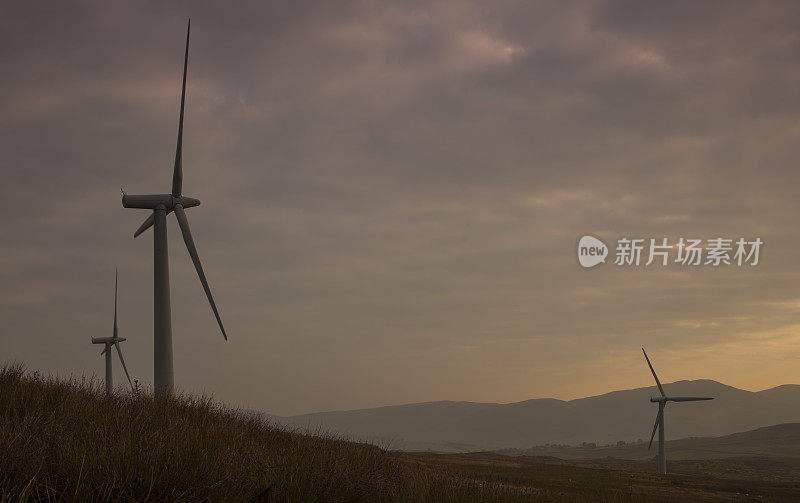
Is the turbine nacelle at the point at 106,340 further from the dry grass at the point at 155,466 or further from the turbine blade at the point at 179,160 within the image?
the dry grass at the point at 155,466

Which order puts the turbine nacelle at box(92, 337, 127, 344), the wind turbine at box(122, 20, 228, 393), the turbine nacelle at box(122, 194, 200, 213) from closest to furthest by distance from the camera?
the wind turbine at box(122, 20, 228, 393)
the turbine nacelle at box(122, 194, 200, 213)
the turbine nacelle at box(92, 337, 127, 344)

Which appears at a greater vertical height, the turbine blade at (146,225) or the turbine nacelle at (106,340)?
the turbine blade at (146,225)

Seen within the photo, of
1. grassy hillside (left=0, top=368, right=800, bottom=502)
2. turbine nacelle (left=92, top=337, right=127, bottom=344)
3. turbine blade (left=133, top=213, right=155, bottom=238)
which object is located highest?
turbine blade (left=133, top=213, right=155, bottom=238)

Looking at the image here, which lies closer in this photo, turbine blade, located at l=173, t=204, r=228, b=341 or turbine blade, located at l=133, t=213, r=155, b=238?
turbine blade, located at l=173, t=204, r=228, b=341

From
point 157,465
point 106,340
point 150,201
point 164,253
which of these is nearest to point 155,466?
point 157,465

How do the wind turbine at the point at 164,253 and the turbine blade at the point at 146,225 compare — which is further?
the turbine blade at the point at 146,225

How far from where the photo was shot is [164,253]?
35844 millimetres

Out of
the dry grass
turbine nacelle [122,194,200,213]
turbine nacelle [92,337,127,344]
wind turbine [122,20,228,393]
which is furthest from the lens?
turbine nacelle [92,337,127,344]

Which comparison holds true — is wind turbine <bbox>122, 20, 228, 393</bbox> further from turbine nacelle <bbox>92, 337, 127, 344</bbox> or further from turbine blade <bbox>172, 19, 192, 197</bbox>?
turbine nacelle <bbox>92, 337, 127, 344</bbox>

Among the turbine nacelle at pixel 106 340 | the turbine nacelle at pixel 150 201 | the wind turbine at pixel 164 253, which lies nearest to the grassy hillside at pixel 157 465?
the wind turbine at pixel 164 253

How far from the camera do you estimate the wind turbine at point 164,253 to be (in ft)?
107

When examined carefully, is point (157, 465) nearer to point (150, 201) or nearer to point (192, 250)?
point (192, 250)

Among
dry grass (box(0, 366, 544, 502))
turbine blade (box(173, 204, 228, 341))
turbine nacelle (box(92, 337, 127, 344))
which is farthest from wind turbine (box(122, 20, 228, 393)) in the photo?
turbine nacelle (box(92, 337, 127, 344))

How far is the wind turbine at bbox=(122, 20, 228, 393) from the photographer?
32688mm
